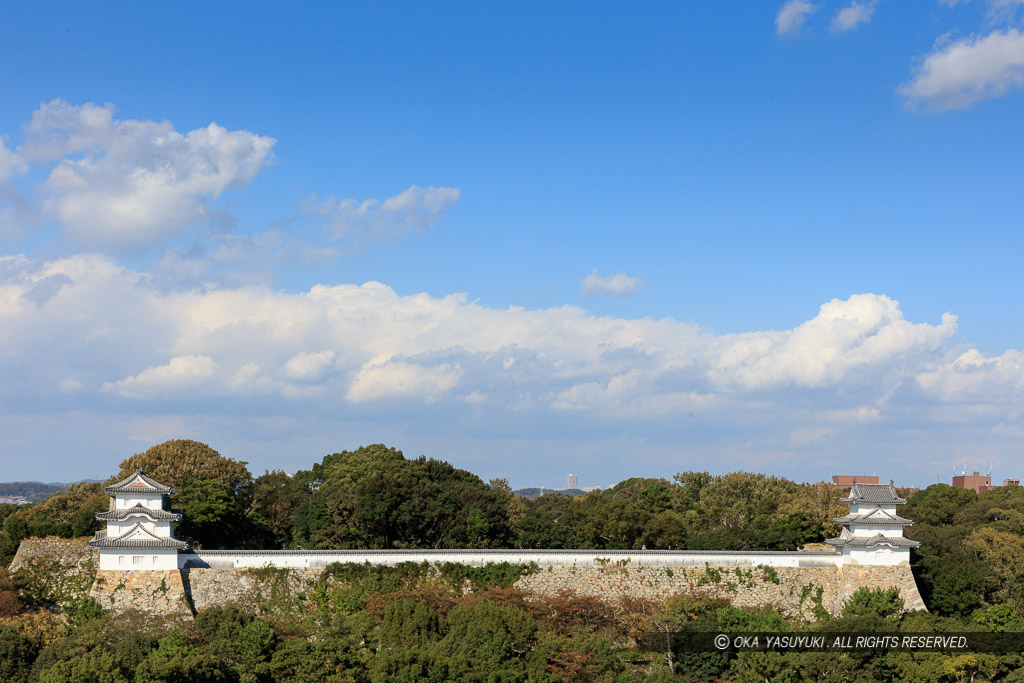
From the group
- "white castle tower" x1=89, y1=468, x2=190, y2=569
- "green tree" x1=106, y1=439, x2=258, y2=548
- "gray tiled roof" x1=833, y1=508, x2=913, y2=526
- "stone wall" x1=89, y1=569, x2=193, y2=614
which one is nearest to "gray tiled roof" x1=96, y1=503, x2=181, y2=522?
"white castle tower" x1=89, y1=468, x2=190, y2=569

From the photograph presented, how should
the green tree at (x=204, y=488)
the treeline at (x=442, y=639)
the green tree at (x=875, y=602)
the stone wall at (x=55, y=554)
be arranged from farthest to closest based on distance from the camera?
the green tree at (x=204, y=488)
the green tree at (x=875, y=602)
the stone wall at (x=55, y=554)
the treeline at (x=442, y=639)

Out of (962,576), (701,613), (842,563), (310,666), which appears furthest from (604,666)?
(962,576)

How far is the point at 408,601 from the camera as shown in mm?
33719

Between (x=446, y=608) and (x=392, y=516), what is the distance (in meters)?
7.62

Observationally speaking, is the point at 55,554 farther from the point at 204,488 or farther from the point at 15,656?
the point at 204,488

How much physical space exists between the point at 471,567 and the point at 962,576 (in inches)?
799

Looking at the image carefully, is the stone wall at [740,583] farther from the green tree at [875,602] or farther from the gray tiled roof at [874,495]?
the gray tiled roof at [874,495]

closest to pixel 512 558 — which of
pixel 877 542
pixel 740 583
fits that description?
pixel 740 583

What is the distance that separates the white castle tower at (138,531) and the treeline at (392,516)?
14.3 feet

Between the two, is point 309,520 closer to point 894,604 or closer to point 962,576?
point 894,604

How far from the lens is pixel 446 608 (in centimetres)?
3428

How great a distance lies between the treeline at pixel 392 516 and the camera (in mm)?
41062

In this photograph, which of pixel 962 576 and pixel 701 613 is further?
pixel 962 576

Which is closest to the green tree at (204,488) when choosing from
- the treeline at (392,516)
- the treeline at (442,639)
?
the treeline at (392,516)
